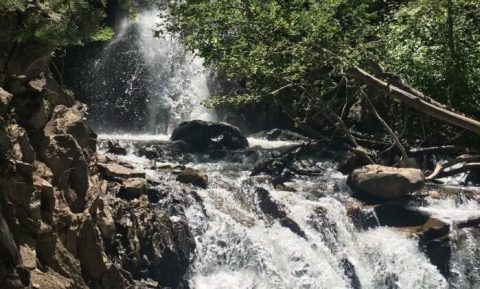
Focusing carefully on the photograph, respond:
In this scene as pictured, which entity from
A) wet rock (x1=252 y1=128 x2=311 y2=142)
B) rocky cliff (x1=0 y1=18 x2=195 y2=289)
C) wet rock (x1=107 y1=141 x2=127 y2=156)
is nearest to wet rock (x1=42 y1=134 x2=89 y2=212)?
rocky cliff (x1=0 y1=18 x2=195 y2=289)

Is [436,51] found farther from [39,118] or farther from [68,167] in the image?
[39,118]

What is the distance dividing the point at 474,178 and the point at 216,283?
10.1 m

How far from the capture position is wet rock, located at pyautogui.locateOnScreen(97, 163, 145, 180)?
1350 cm

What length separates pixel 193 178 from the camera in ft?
52.4

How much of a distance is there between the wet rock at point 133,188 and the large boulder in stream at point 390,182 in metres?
6.31

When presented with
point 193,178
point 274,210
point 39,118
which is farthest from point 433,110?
point 39,118

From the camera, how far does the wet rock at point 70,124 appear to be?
34.9 feet

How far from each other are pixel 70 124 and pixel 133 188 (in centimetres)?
263

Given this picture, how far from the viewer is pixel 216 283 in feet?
42.9

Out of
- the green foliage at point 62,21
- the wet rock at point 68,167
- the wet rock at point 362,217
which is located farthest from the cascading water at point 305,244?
the green foliage at point 62,21

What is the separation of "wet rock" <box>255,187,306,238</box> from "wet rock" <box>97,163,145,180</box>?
321 centimetres

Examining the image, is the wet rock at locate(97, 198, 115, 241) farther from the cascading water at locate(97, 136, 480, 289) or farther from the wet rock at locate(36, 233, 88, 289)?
A: the cascading water at locate(97, 136, 480, 289)

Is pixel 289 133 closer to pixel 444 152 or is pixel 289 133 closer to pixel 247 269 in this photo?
pixel 444 152

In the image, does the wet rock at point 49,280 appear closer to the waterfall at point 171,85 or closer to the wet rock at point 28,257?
the wet rock at point 28,257
